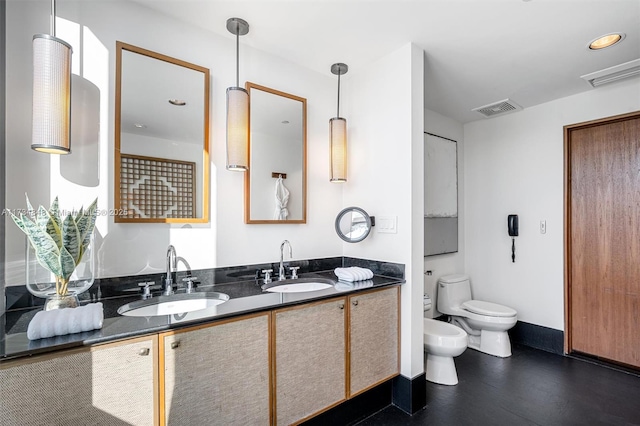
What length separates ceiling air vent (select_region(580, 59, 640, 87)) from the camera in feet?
7.32

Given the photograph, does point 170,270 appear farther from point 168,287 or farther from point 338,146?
point 338,146

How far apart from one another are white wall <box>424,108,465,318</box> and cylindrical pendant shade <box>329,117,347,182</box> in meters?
1.06

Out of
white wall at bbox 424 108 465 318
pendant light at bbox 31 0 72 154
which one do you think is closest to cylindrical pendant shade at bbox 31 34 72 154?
pendant light at bbox 31 0 72 154

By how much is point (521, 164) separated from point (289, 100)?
8.20 ft

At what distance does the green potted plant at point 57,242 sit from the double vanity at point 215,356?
166 millimetres

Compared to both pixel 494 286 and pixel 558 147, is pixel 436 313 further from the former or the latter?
pixel 558 147

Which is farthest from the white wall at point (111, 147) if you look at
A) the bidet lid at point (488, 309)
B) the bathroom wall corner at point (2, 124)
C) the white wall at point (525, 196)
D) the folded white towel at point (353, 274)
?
the white wall at point (525, 196)

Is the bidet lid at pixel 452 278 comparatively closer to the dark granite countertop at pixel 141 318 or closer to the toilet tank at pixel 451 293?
the toilet tank at pixel 451 293

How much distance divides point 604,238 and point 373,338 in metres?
2.33

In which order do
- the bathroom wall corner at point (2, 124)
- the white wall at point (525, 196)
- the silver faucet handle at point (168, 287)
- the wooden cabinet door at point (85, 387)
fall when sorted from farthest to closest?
the white wall at point (525, 196) → the silver faucet handle at point (168, 287) → the bathroom wall corner at point (2, 124) → the wooden cabinet door at point (85, 387)

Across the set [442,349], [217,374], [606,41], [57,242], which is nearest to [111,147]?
[57,242]

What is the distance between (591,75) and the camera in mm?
2398

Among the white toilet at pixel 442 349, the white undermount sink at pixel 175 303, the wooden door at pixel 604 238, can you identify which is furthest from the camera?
the wooden door at pixel 604 238

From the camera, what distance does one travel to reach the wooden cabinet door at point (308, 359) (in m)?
1.49
